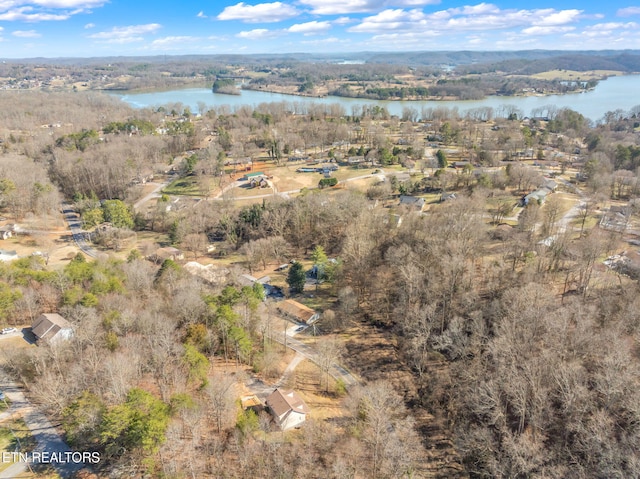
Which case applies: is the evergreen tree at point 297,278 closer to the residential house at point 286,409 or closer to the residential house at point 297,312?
the residential house at point 297,312

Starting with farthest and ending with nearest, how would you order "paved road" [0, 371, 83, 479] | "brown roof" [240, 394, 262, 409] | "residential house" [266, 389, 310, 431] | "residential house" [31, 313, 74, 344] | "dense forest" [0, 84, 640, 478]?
"residential house" [31, 313, 74, 344], "brown roof" [240, 394, 262, 409], "residential house" [266, 389, 310, 431], "dense forest" [0, 84, 640, 478], "paved road" [0, 371, 83, 479]

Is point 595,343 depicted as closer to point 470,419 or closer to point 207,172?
point 470,419

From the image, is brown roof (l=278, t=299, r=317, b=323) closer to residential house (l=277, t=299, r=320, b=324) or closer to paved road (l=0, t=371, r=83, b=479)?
residential house (l=277, t=299, r=320, b=324)

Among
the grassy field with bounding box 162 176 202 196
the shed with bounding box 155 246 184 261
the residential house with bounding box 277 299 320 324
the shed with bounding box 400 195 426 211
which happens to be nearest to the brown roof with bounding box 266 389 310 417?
the residential house with bounding box 277 299 320 324

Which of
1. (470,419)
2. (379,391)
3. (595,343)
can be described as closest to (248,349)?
(379,391)

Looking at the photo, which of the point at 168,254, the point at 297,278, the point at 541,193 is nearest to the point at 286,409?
the point at 297,278
